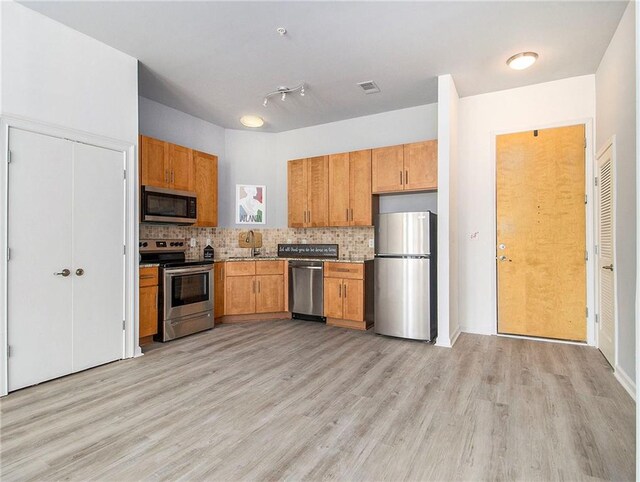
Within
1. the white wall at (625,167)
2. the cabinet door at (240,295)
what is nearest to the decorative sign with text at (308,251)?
the cabinet door at (240,295)

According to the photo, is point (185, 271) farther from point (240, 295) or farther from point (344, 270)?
point (344, 270)

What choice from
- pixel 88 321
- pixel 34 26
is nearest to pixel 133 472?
pixel 88 321

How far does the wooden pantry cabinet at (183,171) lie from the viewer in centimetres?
407

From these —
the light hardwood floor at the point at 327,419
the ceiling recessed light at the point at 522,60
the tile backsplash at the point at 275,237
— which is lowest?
the light hardwood floor at the point at 327,419

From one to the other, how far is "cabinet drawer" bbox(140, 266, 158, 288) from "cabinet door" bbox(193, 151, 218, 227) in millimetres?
1099

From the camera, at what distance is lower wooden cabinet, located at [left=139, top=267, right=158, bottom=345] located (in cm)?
380

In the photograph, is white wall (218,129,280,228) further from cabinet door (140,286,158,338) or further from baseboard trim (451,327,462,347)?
baseboard trim (451,327,462,347)

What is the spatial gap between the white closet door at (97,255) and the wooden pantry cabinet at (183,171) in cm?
67

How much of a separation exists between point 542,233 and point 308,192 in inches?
124

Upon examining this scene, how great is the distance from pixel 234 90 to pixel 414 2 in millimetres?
2355

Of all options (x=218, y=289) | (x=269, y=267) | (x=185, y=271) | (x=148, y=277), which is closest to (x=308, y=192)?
(x=269, y=267)

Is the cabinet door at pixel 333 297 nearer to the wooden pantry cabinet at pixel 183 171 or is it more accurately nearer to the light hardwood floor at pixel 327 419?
the light hardwood floor at pixel 327 419

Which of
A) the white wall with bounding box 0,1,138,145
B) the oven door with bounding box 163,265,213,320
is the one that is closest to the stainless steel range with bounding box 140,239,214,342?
the oven door with bounding box 163,265,213,320

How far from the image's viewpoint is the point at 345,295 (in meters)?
4.75
